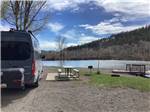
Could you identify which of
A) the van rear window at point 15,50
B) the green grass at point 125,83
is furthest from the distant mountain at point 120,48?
the van rear window at point 15,50

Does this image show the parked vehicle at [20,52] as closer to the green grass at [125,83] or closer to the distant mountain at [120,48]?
the green grass at [125,83]

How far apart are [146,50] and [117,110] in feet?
386

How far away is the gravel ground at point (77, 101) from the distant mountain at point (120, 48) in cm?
7375

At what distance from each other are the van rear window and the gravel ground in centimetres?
147

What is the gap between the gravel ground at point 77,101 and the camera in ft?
35.5

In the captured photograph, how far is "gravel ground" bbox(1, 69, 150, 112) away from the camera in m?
10.8

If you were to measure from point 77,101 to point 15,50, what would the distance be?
4140mm

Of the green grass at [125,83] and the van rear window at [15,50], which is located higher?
the van rear window at [15,50]

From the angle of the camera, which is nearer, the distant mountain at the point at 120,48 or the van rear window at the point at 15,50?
the van rear window at the point at 15,50

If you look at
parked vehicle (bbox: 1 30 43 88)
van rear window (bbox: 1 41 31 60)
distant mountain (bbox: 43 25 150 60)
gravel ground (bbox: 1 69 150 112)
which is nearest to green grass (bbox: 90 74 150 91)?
gravel ground (bbox: 1 69 150 112)

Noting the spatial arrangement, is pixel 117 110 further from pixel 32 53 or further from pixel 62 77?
pixel 62 77

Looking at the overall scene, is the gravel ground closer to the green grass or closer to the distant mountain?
the green grass

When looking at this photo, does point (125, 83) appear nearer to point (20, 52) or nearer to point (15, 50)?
point (20, 52)

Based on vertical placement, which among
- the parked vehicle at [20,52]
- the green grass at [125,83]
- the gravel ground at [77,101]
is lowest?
the gravel ground at [77,101]
